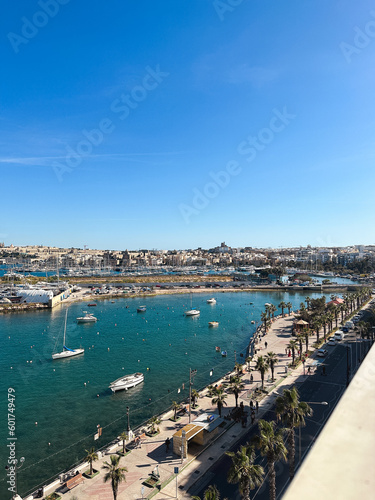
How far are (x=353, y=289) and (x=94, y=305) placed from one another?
218 ft

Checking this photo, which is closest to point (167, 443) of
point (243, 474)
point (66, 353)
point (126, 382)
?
point (243, 474)

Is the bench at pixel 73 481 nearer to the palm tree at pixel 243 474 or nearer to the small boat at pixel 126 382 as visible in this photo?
the palm tree at pixel 243 474

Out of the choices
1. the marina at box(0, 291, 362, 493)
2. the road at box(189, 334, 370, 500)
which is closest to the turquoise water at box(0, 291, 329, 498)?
the marina at box(0, 291, 362, 493)

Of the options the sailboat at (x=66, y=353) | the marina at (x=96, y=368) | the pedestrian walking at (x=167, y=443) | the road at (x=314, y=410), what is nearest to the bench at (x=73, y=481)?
the marina at (x=96, y=368)

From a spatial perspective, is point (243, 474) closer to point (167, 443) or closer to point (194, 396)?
point (167, 443)

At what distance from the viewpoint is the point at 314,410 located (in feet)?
70.6

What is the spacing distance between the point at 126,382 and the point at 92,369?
6279 millimetres

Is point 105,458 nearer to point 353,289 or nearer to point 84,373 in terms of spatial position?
point 84,373

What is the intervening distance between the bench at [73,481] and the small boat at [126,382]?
1125cm

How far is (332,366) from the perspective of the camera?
95.9ft

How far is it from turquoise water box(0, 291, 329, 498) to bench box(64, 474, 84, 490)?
2.55 metres

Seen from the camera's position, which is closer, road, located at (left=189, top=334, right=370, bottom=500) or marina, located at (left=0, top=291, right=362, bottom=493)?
road, located at (left=189, top=334, right=370, bottom=500)

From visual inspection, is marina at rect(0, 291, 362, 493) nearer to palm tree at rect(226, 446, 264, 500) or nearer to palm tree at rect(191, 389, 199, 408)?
palm tree at rect(191, 389, 199, 408)

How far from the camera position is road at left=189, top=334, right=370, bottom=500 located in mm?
15117
